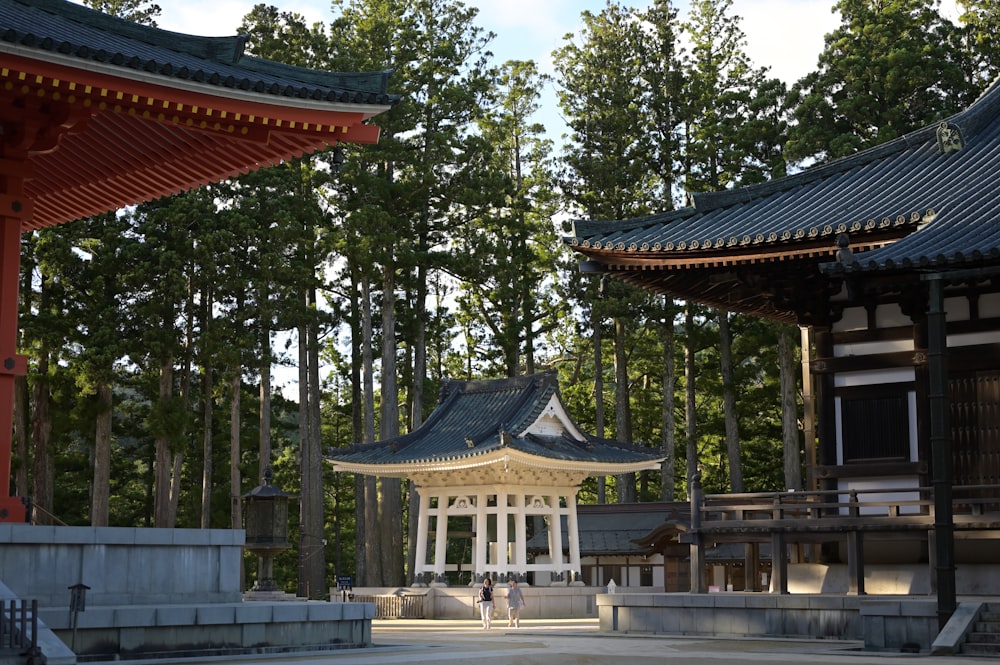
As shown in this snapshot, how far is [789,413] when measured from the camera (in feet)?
136

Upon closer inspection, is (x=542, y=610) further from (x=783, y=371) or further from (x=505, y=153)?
(x=505, y=153)

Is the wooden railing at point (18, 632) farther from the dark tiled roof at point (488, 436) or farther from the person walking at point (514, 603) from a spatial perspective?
the dark tiled roof at point (488, 436)

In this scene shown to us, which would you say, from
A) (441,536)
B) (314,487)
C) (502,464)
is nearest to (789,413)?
(502,464)

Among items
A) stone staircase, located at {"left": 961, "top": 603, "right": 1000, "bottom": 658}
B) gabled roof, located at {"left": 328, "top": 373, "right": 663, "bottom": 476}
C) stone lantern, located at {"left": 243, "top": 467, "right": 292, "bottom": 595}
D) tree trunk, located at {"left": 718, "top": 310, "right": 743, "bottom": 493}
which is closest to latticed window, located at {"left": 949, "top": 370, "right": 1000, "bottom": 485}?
stone staircase, located at {"left": 961, "top": 603, "right": 1000, "bottom": 658}

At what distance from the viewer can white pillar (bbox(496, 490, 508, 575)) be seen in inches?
1358

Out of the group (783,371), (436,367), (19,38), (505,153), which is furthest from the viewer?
(436,367)

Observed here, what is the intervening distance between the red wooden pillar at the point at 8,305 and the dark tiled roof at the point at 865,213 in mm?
9184

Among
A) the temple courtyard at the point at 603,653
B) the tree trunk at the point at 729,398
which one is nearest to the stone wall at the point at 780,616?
the temple courtyard at the point at 603,653

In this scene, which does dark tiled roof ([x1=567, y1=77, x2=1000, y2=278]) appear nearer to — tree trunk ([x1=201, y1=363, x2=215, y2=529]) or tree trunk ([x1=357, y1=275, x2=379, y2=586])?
tree trunk ([x1=357, y1=275, x2=379, y2=586])

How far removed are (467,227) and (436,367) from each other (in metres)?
10.8

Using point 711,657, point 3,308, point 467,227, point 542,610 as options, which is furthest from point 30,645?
point 467,227

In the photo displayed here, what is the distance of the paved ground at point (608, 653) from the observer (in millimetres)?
14047

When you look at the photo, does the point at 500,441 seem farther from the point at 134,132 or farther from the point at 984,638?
the point at 984,638

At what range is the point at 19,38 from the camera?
41.5ft
